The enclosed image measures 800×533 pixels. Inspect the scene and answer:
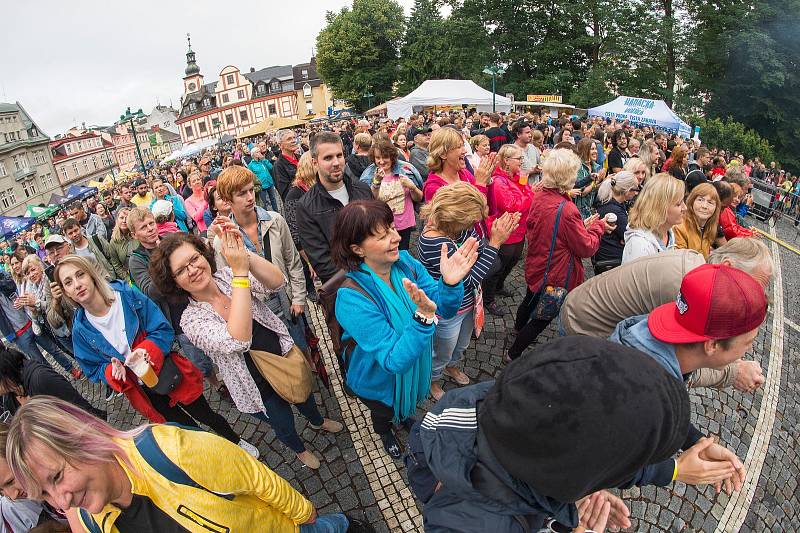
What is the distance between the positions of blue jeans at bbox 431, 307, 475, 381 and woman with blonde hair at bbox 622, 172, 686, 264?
139cm

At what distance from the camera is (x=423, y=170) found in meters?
6.53

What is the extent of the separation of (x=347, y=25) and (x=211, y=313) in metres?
50.2

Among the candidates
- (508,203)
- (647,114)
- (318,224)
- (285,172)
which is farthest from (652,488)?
(647,114)

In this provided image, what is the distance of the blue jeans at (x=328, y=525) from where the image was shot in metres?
2.25

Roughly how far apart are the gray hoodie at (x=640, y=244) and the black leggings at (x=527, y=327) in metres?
0.98

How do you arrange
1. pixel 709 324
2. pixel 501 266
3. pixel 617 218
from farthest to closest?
1. pixel 501 266
2. pixel 617 218
3. pixel 709 324

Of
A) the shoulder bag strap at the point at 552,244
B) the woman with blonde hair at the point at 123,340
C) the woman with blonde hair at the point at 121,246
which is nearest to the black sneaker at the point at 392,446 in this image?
the woman with blonde hair at the point at 123,340

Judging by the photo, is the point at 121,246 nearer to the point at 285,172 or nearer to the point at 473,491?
the point at 285,172

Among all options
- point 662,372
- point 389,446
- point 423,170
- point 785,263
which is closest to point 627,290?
point 662,372

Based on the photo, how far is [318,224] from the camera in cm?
383

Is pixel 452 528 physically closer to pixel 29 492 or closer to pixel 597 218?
pixel 29 492

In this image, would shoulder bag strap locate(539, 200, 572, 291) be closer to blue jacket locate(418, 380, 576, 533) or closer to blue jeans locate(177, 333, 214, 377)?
blue jacket locate(418, 380, 576, 533)

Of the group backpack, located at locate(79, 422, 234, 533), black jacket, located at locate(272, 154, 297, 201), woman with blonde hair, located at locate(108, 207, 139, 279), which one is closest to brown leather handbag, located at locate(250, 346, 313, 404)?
backpack, located at locate(79, 422, 234, 533)

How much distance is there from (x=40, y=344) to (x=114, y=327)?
13.0 ft
